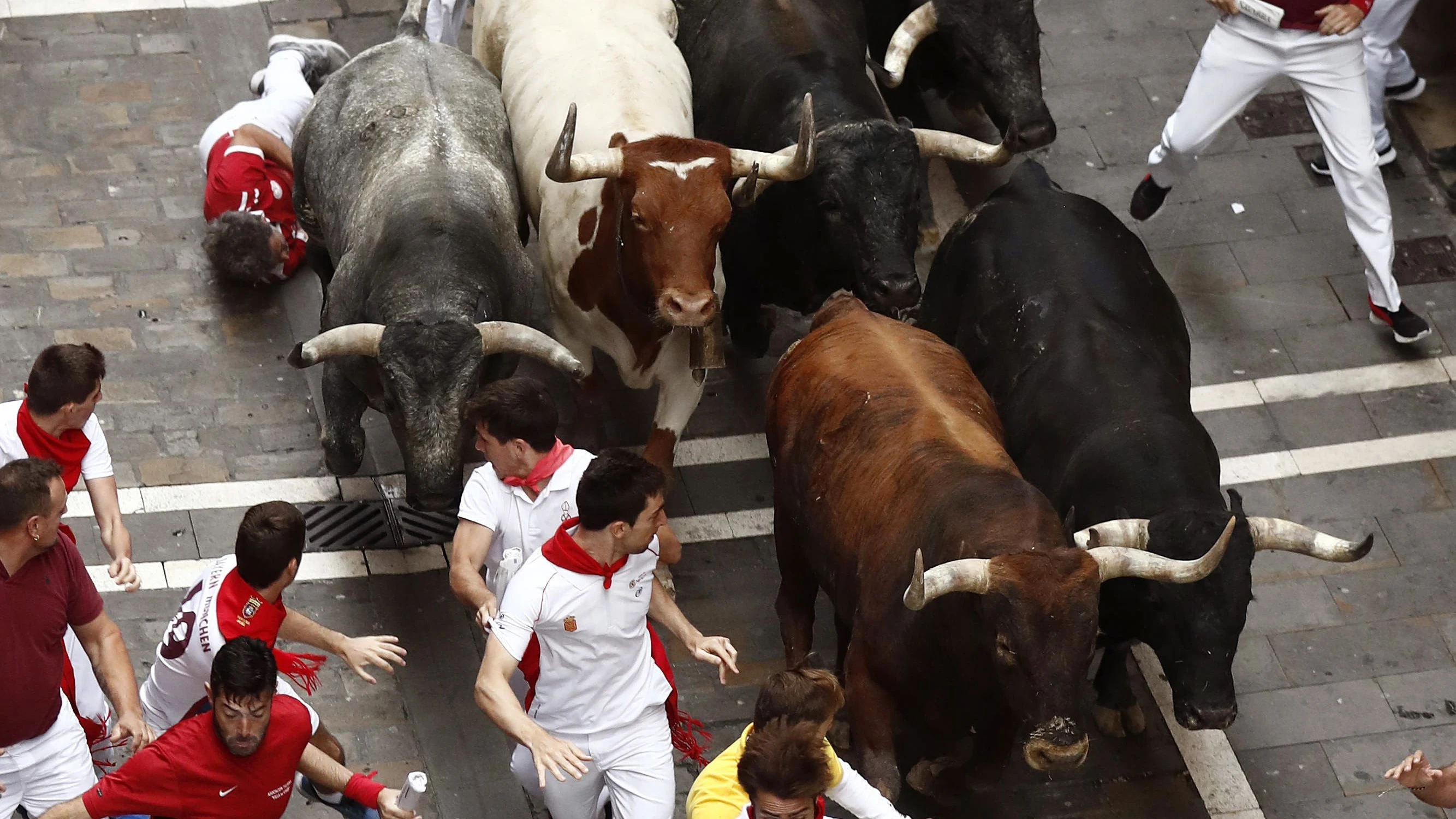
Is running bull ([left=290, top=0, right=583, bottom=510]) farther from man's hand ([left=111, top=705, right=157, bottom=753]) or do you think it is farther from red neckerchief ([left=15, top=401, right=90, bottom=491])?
man's hand ([left=111, top=705, right=157, bottom=753])

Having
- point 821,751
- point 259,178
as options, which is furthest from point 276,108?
point 821,751

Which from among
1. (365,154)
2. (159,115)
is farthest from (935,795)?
(159,115)

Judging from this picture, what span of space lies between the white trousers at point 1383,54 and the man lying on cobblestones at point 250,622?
7743 millimetres

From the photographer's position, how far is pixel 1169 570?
271 inches

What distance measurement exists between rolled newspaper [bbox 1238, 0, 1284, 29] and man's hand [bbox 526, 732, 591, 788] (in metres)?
6.61

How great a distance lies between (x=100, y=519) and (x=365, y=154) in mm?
2909

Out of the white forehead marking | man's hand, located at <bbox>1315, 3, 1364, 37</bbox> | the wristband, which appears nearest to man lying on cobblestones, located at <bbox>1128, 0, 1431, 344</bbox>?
man's hand, located at <bbox>1315, 3, 1364, 37</bbox>

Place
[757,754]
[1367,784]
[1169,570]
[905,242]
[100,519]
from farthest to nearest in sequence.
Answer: [905,242], [1367,784], [100,519], [1169,570], [757,754]

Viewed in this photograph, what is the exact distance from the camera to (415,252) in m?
8.79

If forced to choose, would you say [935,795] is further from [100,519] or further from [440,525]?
[100,519]

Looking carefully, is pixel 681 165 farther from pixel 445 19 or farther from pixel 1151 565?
pixel 445 19

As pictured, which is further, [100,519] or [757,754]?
[100,519]

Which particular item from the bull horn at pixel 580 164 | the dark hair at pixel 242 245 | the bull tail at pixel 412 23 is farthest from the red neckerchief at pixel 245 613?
the bull tail at pixel 412 23

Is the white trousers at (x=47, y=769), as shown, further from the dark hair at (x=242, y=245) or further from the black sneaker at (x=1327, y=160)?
the black sneaker at (x=1327, y=160)
